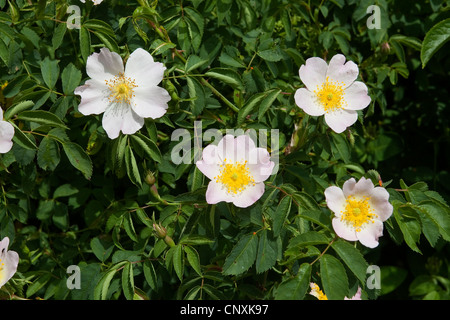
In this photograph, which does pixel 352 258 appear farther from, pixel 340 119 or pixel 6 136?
pixel 6 136

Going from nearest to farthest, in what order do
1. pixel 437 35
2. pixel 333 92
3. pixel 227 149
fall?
pixel 437 35
pixel 227 149
pixel 333 92

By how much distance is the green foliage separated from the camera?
169 cm

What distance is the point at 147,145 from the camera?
5.90ft

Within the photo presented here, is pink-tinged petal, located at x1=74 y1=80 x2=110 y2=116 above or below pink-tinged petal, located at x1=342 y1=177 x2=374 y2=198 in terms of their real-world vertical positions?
above

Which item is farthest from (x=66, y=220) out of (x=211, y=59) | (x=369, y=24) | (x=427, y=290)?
(x=427, y=290)

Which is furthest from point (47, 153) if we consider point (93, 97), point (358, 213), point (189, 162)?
point (358, 213)

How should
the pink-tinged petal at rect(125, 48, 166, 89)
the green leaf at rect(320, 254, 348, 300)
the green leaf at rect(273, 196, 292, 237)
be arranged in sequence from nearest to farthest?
the green leaf at rect(320, 254, 348, 300), the green leaf at rect(273, 196, 292, 237), the pink-tinged petal at rect(125, 48, 166, 89)

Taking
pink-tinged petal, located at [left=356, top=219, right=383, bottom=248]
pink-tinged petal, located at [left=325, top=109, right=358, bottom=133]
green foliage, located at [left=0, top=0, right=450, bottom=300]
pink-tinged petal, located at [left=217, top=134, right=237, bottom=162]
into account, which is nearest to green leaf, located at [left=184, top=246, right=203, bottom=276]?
green foliage, located at [left=0, top=0, right=450, bottom=300]

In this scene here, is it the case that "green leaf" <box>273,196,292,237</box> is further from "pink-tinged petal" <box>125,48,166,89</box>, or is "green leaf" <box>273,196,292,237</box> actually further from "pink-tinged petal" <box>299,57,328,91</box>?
"pink-tinged petal" <box>125,48,166,89</box>

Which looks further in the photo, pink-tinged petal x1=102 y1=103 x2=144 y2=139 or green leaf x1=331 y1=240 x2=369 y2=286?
pink-tinged petal x1=102 y1=103 x2=144 y2=139

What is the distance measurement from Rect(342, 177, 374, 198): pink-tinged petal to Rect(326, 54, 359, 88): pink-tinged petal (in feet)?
1.26

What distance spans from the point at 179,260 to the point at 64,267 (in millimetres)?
704

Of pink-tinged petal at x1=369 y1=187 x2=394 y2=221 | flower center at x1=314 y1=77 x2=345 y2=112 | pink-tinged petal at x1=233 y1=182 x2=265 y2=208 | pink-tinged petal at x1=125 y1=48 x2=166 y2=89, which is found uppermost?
pink-tinged petal at x1=125 y1=48 x2=166 y2=89

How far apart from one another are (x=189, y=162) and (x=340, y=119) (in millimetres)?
570
